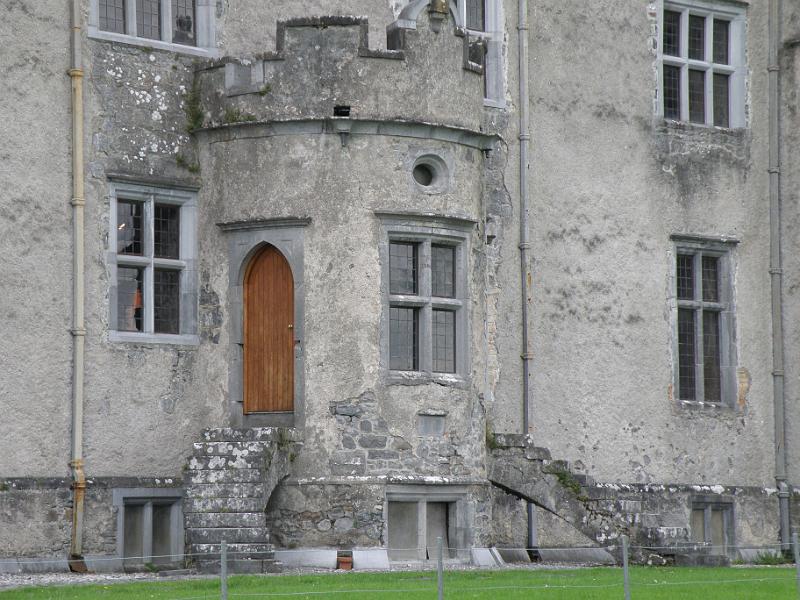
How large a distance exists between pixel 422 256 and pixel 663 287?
552 centimetres

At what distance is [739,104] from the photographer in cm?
2583

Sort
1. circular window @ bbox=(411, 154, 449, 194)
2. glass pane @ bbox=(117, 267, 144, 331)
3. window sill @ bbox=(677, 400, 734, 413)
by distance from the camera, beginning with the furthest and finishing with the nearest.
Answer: window sill @ bbox=(677, 400, 734, 413)
circular window @ bbox=(411, 154, 449, 194)
glass pane @ bbox=(117, 267, 144, 331)

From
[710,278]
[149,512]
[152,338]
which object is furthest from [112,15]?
[710,278]

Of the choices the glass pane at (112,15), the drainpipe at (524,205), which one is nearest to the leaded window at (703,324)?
the drainpipe at (524,205)

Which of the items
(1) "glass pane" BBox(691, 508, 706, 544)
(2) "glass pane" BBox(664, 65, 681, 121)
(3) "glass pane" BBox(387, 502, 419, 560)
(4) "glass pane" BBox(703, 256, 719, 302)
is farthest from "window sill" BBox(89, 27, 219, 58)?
(1) "glass pane" BBox(691, 508, 706, 544)

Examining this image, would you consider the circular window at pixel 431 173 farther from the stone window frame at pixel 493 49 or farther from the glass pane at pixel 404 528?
the glass pane at pixel 404 528

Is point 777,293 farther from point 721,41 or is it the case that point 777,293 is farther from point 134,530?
point 134,530

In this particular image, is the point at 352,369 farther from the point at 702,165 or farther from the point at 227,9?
the point at 702,165

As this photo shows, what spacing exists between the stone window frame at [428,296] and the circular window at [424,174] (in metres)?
0.51

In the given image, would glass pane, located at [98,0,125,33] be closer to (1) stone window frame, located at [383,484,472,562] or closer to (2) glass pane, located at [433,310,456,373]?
(2) glass pane, located at [433,310,456,373]

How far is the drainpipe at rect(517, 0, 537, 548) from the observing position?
23000mm

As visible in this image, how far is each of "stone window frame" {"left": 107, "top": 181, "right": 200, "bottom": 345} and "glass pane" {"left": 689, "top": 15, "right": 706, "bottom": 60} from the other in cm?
851

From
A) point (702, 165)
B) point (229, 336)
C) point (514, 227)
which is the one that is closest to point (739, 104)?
point (702, 165)

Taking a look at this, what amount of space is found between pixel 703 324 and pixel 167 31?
29.5 feet
